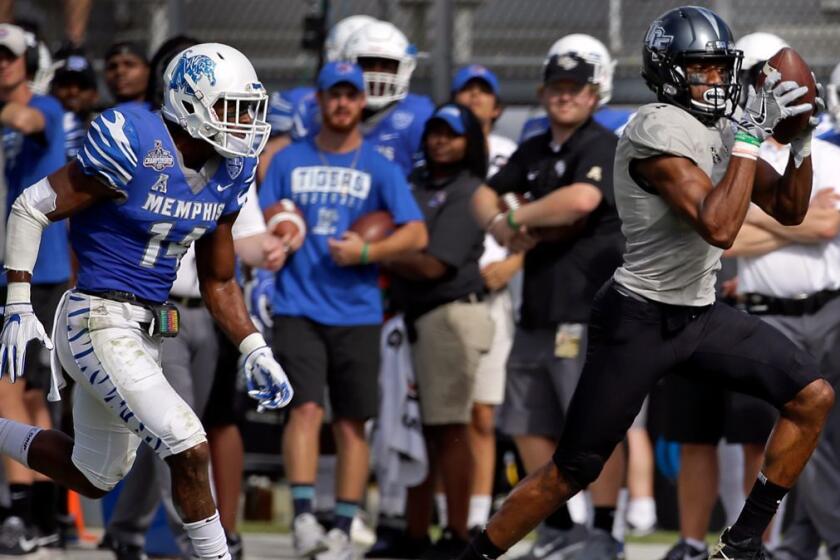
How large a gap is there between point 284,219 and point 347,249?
1.01 feet

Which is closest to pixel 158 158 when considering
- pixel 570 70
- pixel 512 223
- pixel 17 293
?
pixel 17 293

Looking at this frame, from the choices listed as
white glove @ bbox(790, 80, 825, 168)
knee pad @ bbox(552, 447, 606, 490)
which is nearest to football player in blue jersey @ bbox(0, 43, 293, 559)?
knee pad @ bbox(552, 447, 606, 490)

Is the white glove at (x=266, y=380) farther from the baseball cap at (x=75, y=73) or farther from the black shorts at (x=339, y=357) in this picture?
the baseball cap at (x=75, y=73)

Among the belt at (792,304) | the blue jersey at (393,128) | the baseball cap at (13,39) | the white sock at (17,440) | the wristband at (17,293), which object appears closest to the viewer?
the wristband at (17,293)

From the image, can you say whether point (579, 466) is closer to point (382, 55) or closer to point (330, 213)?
point (330, 213)

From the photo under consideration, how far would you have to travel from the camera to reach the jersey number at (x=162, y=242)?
5.79m

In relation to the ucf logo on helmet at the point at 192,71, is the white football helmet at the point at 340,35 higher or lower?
higher

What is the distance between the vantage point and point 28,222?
565cm

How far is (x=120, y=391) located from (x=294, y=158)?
88.2 inches

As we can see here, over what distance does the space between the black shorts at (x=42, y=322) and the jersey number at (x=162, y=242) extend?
2.29 m

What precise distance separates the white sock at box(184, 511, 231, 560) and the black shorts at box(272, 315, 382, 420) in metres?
1.85

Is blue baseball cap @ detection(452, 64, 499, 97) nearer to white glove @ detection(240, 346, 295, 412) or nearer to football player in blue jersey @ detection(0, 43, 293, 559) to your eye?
football player in blue jersey @ detection(0, 43, 293, 559)

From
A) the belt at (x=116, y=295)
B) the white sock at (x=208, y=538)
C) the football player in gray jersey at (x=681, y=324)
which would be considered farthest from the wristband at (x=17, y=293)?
the football player in gray jersey at (x=681, y=324)

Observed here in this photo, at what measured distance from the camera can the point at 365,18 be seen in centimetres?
894
